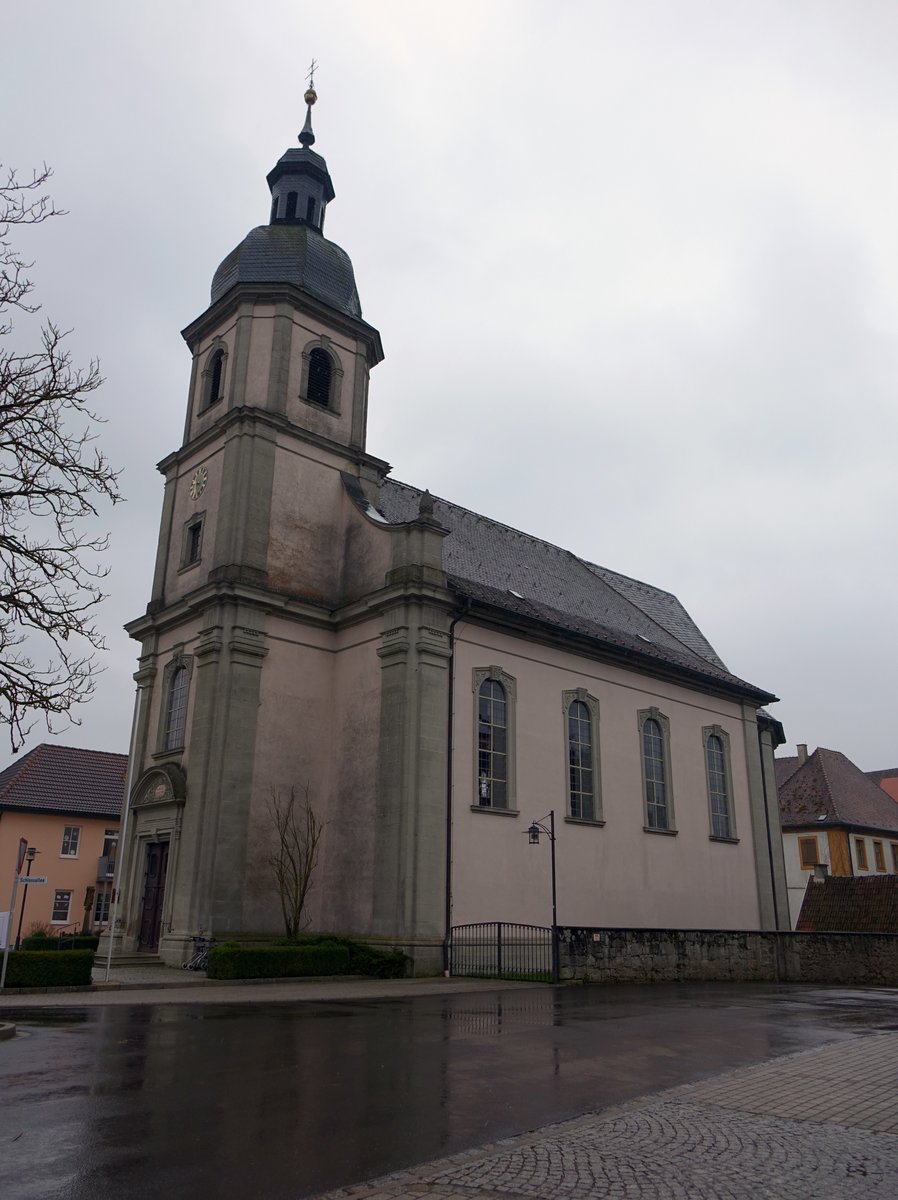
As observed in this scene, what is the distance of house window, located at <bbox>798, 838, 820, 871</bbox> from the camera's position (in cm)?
5091

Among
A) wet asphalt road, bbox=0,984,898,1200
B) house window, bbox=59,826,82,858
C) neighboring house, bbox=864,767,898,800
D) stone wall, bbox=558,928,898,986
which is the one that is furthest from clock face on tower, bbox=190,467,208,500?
neighboring house, bbox=864,767,898,800

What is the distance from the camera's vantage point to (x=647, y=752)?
30.6 m

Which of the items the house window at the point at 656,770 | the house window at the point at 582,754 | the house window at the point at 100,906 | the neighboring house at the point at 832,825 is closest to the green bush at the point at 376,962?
the house window at the point at 582,754

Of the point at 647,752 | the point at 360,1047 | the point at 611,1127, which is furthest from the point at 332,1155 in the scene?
the point at 647,752

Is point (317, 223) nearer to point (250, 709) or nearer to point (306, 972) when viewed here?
point (250, 709)

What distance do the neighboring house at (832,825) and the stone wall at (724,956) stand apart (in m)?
26.1

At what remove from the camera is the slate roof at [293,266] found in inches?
1133

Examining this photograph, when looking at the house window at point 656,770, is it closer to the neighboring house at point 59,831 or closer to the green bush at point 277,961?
the green bush at point 277,961

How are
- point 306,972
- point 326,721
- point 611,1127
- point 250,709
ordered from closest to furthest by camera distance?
point 611,1127 → point 306,972 → point 250,709 → point 326,721

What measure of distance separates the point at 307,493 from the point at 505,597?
633 cm

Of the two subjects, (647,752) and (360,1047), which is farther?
(647,752)

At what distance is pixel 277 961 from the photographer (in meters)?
19.8

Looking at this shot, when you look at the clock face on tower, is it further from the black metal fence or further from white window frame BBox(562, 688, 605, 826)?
the black metal fence

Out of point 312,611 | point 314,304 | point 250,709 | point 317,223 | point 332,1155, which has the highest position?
point 317,223
